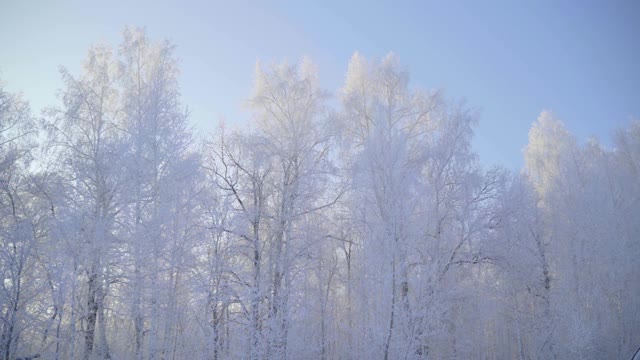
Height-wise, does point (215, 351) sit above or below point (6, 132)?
below

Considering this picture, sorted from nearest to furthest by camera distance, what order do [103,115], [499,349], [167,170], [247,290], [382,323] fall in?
[382,323] < [247,290] < [167,170] < [103,115] < [499,349]

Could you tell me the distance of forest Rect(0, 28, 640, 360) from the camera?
880cm

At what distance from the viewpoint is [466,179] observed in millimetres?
12164

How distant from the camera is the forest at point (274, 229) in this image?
8.80m

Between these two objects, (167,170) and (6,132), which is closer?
(6,132)

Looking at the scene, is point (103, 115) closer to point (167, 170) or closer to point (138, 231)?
point (167, 170)

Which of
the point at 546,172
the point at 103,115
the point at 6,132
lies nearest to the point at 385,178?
the point at 103,115

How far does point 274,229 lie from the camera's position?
10531 mm

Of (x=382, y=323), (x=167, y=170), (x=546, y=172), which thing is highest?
(x=546, y=172)

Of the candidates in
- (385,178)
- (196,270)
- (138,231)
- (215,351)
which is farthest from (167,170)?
(385,178)

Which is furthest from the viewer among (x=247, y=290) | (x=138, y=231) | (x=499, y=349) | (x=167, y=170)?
(x=499, y=349)

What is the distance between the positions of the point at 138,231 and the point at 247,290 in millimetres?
3386

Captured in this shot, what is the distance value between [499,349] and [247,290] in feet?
44.8

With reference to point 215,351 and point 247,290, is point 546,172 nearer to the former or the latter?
point 247,290
